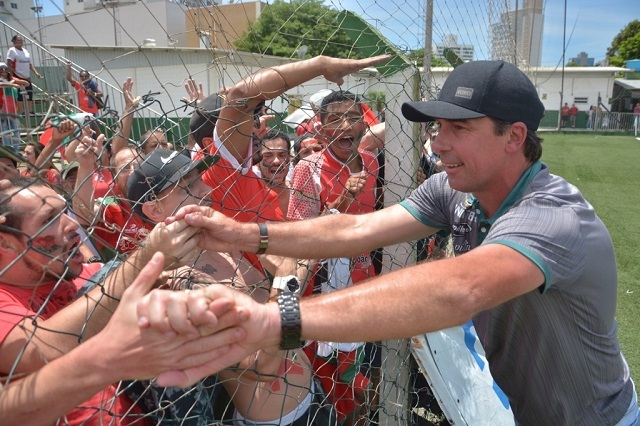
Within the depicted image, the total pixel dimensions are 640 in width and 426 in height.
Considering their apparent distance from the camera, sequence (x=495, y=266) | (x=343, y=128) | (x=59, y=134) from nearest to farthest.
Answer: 1. (x=495, y=266)
2. (x=59, y=134)
3. (x=343, y=128)

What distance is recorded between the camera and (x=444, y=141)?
79.4 inches

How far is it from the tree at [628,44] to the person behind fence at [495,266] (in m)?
63.1

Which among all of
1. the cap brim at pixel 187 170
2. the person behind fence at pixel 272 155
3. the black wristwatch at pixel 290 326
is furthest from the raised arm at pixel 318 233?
the person behind fence at pixel 272 155

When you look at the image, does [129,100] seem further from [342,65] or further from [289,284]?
[289,284]

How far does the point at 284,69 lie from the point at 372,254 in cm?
136

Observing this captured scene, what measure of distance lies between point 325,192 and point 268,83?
1020 millimetres

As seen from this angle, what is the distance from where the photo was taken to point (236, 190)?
8.95 ft

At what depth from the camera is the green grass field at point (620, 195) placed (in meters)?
4.96

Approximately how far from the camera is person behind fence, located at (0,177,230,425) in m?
1.39

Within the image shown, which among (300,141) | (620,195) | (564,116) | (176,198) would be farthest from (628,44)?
(176,198)

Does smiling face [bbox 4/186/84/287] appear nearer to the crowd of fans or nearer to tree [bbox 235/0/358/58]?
the crowd of fans

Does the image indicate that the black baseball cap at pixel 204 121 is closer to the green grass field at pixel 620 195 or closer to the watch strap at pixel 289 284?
the watch strap at pixel 289 284

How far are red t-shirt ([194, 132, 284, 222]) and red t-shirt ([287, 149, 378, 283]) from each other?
149mm

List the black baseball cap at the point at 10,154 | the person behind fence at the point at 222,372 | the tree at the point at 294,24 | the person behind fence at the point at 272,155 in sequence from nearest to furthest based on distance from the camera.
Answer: the black baseball cap at the point at 10,154
the person behind fence at the point at 222,372
the tree at the point at 294,24
the person behind fence at the point at 272,155
